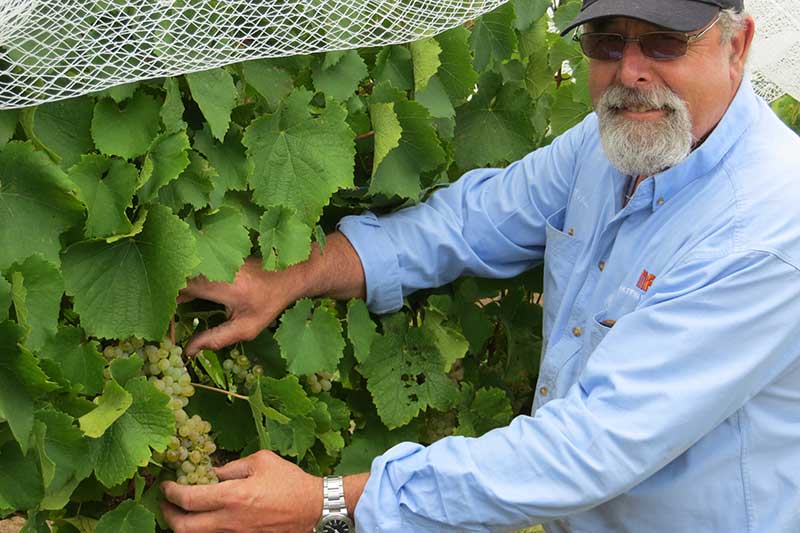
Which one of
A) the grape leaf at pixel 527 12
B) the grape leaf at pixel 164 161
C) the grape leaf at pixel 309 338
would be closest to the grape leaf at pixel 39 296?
the grape leaf at pixel 164 161

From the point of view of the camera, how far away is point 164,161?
6.54 ft

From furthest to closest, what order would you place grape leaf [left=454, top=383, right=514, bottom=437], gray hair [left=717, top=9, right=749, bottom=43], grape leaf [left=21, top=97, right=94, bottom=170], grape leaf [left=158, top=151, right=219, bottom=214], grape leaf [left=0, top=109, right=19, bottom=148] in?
grape leaf [left=454, top=383, right=514, bottom=437], gray hair [left=717, top=9, right=749, bottom=43], grape leaf [left=158, top=151, right=219, bottom=214], grape leaf [left=21, top=97, right=94, bottom=170], grape leaf [left=0, top=109, right=19, bottom=148]

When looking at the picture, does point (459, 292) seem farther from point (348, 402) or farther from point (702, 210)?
point (702, 210)

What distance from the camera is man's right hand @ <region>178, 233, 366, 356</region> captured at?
2244mm

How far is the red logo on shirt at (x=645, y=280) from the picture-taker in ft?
7.75

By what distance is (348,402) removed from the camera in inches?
110

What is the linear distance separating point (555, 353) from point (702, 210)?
0.55 m

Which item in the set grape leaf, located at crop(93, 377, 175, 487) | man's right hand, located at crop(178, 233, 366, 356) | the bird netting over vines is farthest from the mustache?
grape leaf, located at crop(93, 377, 175, 487)

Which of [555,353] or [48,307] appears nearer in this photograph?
[48,307]

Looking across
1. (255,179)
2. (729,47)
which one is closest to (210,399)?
(255,179)

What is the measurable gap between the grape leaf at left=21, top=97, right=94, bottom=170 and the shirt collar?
1.23 meters

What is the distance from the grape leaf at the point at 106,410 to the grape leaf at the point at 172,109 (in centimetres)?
48

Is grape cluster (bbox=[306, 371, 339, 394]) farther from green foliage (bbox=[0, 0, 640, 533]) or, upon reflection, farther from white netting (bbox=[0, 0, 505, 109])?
white netting (bbox=[0, 0, 505, 109])

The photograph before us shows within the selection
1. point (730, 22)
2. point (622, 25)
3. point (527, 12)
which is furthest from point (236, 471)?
point (527, 12)
